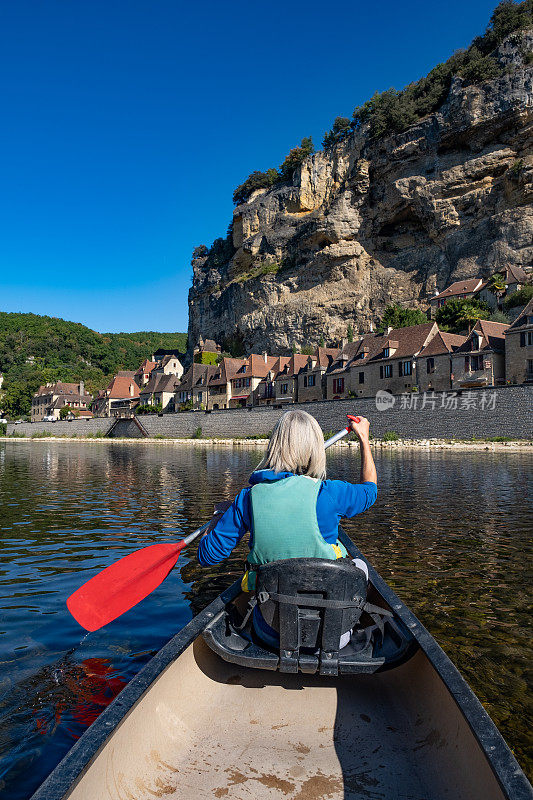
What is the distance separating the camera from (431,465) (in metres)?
21.8

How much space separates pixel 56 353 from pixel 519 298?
366ft

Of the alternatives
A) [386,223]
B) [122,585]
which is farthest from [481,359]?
[122,585]

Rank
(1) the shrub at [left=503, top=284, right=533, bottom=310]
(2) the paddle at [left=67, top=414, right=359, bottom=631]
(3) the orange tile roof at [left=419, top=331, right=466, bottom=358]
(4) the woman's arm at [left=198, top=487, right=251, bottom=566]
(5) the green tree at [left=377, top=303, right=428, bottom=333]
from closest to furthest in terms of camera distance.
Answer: (4) the woman's arm at [left=198, top=487, right=251, bottom=566] < (2) the paddle at [left=67, top=414, right=359, bottom=631] < (3) the orange tile roof at [left=419, top=331, right=466, bottom=358] < (1) the shrub at [left=503, top=284, right=533, bottom=310] < (5) the green tree at [left=377, top=303, right=428, bottom=333]

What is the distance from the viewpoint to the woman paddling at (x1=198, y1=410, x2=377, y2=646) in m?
2.82

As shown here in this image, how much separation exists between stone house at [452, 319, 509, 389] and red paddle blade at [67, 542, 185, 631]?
37.5m

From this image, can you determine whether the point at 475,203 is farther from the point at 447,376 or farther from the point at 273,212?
the point at 273,212

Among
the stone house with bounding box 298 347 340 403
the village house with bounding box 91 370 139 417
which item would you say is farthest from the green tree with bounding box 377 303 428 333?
the village house with bounding box 91 370 139 417

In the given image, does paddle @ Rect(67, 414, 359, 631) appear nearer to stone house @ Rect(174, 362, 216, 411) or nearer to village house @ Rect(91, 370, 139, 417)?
stone house @ Rect(174, 362, 216, 411)

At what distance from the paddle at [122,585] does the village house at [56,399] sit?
9132cm

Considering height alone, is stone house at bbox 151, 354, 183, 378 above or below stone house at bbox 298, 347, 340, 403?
above

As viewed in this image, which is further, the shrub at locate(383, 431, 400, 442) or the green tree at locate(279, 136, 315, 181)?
the green tree at locate(279, 136, 315, 181)

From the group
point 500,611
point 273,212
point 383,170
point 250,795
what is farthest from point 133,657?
point 273,212

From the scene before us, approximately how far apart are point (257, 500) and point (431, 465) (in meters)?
20.5

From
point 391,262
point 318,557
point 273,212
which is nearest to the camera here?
point 318,557
